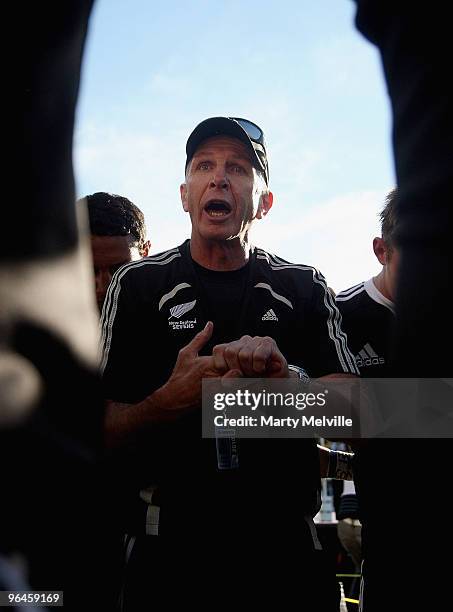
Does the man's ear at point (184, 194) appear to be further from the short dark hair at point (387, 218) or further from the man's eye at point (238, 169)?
the short dark hair at point (387, 218)

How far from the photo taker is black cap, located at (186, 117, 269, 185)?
9.73 ft

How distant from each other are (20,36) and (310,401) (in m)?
1.51

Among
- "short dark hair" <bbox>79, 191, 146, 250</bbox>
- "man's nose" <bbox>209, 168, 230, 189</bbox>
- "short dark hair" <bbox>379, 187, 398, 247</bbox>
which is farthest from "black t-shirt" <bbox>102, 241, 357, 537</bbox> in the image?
"short dark hair" <bbox>79, 191, 146, 250</bbox>

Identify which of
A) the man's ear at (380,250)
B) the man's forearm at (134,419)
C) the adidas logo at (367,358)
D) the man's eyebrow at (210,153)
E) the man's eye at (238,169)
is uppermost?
the man's eyebrow at (210,153)

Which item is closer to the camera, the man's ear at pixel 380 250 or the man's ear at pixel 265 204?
the man's ear at pixel 265 204

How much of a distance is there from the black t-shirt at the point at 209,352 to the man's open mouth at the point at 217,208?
7.7 inches

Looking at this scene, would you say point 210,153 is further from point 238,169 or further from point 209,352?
point 209,352

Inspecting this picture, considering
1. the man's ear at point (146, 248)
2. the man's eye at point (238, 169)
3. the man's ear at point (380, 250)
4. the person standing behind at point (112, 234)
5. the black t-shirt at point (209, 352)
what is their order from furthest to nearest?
the man's ear at point (146, 248) < the man's ear at point (380, 250) < the person standing behind at point (112, 234) < the man's eye at point (238, 169) < the black t-shirt at point (209, 352)

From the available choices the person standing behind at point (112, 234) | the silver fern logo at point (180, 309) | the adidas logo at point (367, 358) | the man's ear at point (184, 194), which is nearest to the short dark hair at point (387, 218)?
the adidas logo at point (367, 358)

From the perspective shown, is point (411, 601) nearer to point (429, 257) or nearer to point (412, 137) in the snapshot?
point (429, 257)

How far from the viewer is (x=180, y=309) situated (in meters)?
2.50

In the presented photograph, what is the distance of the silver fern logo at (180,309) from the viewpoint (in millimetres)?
2486

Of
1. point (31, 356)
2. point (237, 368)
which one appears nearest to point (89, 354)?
point (31, 356)

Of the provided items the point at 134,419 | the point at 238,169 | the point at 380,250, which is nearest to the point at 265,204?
the point at 238,169
